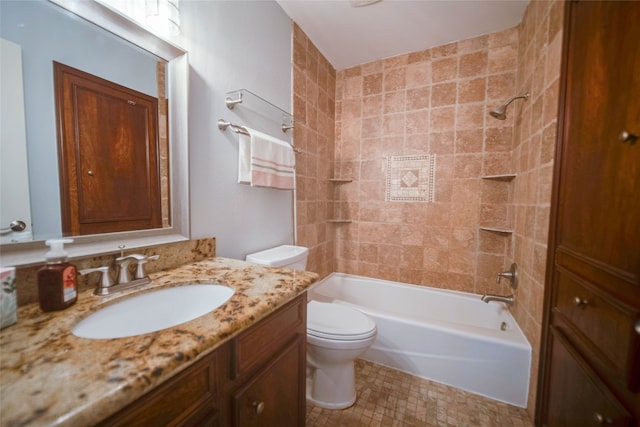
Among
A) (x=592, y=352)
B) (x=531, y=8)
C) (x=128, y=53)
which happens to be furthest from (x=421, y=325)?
(x=531, y=8)

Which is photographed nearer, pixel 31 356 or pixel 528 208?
pixel 31 356

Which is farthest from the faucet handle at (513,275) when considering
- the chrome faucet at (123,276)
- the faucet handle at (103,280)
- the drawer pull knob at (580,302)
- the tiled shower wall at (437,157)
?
the faucet handle at (103,280)

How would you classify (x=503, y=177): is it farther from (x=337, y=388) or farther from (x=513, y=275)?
(x=337, y=388)

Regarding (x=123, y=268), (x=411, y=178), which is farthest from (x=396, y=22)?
(x=123, y=268)

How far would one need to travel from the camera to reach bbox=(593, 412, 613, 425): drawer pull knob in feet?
2.44

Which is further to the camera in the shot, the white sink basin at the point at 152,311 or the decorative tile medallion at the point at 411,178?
the decorative tile medallion at the point at 411,178

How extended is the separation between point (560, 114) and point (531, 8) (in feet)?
3.24

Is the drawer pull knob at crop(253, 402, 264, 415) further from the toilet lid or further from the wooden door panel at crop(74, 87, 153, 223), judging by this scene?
the wooden door panel at crop(74, 87, 153, 223)

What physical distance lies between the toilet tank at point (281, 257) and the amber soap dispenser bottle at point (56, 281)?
760 mm

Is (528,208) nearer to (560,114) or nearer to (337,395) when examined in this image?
(560,114)

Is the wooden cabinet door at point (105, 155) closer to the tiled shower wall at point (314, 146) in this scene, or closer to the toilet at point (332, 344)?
the toilet at point (332, 344)

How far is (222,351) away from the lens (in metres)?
0.61

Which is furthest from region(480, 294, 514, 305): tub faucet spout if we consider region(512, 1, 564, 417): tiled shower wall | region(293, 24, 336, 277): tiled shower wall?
region(293, 24, 336, 277): tiled shower wall

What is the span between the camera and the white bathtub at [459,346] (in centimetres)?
142
